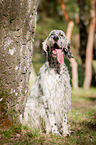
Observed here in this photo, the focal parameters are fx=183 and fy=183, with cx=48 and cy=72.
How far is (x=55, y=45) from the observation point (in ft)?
10.9

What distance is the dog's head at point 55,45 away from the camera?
10.8 ft

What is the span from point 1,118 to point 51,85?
41.0 inches

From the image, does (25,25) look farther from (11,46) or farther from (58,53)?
(58,53)

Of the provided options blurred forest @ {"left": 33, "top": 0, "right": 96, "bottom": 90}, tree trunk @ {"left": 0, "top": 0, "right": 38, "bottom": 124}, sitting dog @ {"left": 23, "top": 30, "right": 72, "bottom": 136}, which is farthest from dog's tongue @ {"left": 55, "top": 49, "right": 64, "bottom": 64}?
blurred forest @ {"left": 33, "top": 0, "right": 96, "bottom": 90}

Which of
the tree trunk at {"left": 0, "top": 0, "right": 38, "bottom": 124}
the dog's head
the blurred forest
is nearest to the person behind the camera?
the tree trunk at {"left": 0, "top": 0, "right": 38, "bottom": 124}

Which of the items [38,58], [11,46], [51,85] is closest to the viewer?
[11,46]

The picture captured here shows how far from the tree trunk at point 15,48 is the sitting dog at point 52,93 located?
31cm

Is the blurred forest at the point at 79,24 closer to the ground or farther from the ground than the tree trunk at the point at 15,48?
farther from the ground

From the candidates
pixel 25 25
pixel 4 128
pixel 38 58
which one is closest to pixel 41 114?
pixel 4 128

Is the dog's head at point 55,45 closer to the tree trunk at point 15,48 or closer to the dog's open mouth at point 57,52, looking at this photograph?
the dog's open mouth at point 57,52

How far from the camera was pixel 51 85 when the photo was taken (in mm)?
3367

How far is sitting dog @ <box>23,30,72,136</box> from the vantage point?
11.0ft

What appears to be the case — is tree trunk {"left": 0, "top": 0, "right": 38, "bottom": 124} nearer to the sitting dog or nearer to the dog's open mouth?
the sitting dog

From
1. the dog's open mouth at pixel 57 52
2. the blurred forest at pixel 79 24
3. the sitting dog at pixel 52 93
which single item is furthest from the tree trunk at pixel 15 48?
the blurred forest at pixel 79 24
